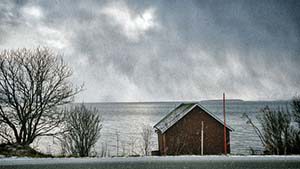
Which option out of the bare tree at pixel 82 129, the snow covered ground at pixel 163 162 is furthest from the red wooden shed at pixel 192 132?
the snow covered ground at pixel 163 162

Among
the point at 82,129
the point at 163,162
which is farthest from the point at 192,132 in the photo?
the point at 163,162

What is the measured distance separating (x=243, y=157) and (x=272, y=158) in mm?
773

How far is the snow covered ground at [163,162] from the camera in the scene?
639 cm

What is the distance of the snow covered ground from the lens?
21.0ft

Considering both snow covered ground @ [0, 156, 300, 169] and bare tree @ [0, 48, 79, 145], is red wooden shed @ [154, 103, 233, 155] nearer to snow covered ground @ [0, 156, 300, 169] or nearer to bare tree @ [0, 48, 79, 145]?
bare tree @ [0, 48, 79, 145]

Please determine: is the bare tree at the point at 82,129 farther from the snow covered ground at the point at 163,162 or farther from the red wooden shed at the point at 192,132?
the snow covered ground at the point at 163,162

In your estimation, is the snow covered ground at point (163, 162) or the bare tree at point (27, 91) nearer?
the snow covered ground at point (163, 162)

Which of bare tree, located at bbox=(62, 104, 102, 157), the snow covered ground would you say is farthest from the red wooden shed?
the snow covered ground

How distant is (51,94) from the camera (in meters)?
17.7

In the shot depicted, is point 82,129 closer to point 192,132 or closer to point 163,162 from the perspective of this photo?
point 192,132

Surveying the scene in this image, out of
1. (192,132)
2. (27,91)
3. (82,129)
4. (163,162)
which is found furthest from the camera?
(82,129)

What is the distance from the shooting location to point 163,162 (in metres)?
6.82

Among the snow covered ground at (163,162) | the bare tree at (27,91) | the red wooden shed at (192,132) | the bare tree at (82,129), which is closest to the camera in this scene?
the snow covered ground at (163,162)

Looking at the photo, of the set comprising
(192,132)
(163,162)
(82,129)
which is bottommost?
(192,132)
